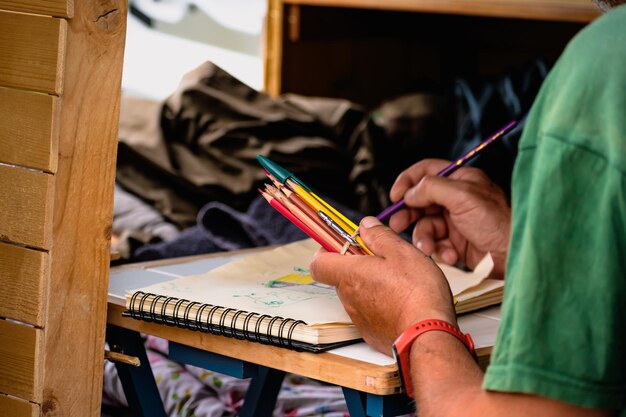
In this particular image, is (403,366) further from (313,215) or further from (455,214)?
(455,214)

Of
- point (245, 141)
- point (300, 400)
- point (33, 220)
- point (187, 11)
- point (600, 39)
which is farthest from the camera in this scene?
point (187, 11)

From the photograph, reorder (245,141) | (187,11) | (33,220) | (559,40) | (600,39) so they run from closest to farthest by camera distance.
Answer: (600,39), (33,220), (245,141), (559,40), (187,11)

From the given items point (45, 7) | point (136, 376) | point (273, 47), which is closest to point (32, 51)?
point (45, 7)

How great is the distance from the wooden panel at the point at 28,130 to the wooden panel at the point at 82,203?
12mm

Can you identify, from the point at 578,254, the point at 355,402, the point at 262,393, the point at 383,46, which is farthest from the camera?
the point at 383,46

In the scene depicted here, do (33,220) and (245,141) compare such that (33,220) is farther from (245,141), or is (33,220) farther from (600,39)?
(245,141)

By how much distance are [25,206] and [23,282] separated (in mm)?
81

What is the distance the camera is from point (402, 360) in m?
0.85

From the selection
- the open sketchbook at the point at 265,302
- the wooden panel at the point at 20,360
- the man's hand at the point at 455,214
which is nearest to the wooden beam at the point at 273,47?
the man's hand at the point at 455,214

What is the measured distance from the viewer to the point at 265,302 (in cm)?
106

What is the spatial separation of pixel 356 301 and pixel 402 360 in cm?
11

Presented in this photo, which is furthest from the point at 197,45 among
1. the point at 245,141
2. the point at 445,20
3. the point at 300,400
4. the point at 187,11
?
the point at 300,400

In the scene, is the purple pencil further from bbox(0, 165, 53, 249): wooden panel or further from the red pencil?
bbox(0, 165, 53, 249): wooden panel

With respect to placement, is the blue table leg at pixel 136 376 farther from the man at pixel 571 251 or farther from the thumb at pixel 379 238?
the man at pixel 571 251
